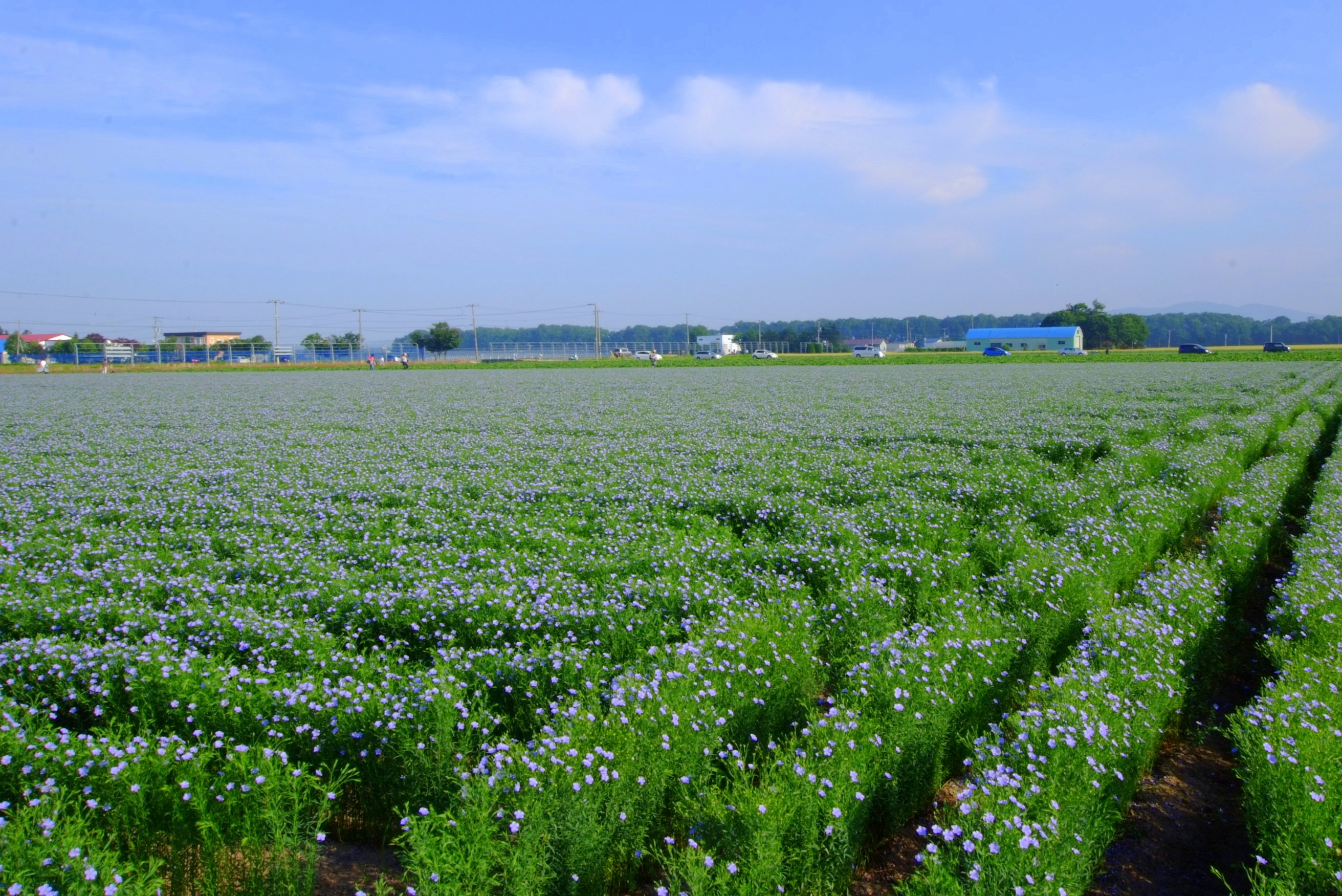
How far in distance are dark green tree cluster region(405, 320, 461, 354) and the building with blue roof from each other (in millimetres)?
76892

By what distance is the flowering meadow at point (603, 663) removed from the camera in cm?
388

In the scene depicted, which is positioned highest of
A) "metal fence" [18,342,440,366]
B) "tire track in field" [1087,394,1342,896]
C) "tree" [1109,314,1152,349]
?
"tree" [1109,314,1152,349]

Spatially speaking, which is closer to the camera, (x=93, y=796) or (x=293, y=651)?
(x=93, y=796)

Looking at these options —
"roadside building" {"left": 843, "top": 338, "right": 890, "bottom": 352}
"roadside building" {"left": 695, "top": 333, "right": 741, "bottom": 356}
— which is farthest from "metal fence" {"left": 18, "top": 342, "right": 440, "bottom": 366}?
"roadside building" {"left": 843, "top": 338, "right": 890, "bottom": 352}

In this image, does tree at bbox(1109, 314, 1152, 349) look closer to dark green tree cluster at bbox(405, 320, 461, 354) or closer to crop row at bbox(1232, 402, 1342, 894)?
dark green tree cluster at bbox(405, 320, 461, 354)

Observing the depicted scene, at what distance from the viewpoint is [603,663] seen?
20.3ft

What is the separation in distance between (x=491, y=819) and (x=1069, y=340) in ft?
432

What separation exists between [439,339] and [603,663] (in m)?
110

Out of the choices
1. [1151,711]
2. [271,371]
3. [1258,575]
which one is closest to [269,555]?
[1151,711]

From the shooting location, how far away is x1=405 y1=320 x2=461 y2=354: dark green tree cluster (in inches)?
4294

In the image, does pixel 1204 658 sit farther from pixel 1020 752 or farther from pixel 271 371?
pixel 271 371

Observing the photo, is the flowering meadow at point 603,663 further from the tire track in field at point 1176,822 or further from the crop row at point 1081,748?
the tire track in field at point 1176,822

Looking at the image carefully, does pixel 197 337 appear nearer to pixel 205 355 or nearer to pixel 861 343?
pixel 205 355

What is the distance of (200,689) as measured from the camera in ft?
17.0
